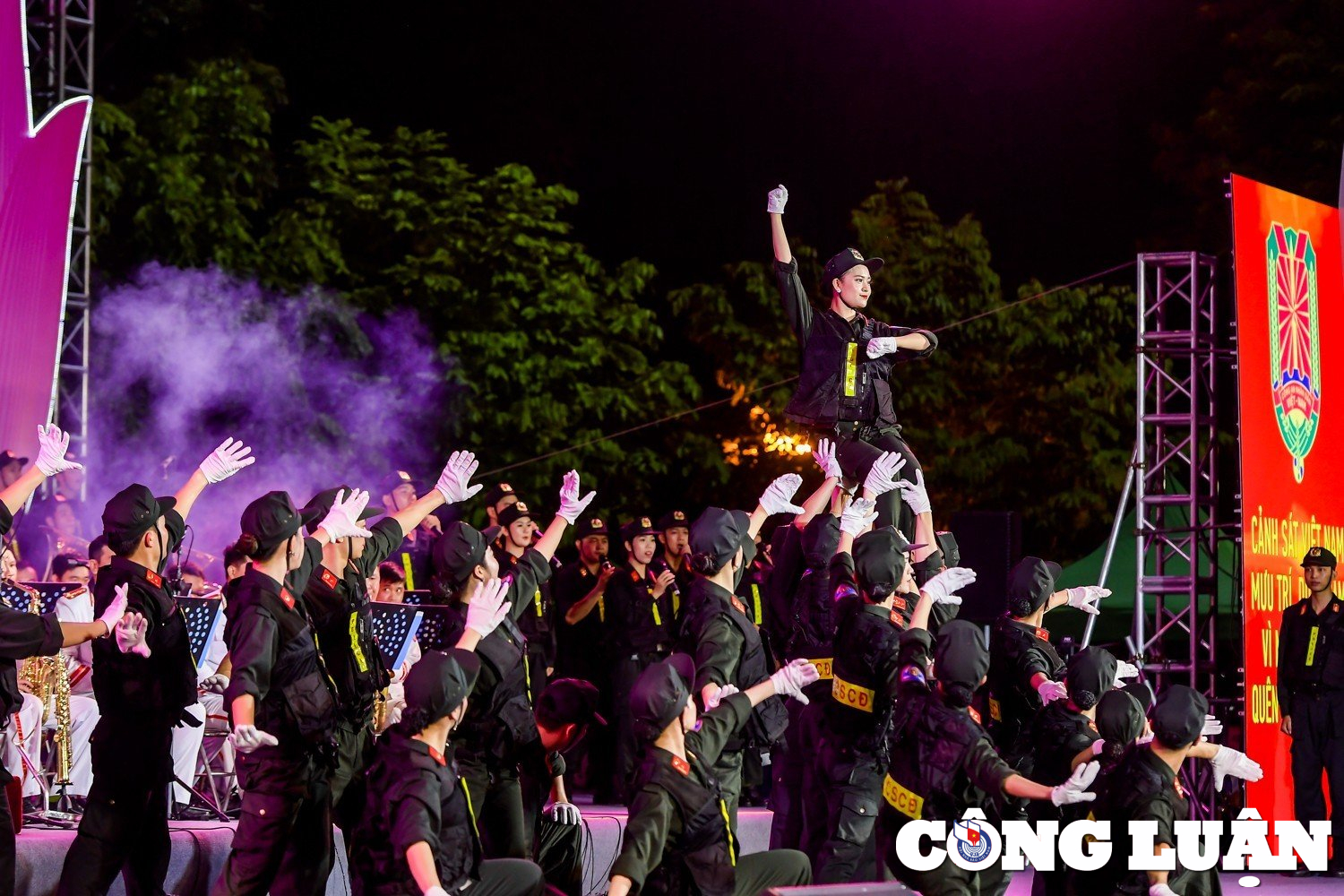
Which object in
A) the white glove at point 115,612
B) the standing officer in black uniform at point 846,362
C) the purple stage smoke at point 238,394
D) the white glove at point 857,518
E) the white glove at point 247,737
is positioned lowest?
the white glove at point 247,737

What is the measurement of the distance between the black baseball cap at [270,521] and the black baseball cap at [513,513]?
11.7 feet

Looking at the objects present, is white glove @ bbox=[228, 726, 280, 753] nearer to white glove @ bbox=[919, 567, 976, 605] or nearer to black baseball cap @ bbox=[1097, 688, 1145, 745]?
white glove @ bbox=[919, 567, 976, 605]

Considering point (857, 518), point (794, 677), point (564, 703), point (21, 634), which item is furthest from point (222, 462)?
point (857, 518)

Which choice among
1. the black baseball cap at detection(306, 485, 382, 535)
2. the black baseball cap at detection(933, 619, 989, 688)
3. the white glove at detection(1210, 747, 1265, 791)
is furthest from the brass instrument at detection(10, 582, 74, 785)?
the white glove at detection(1210, 747, 1265, 791)

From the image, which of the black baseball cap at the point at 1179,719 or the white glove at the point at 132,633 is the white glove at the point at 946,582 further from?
the white glove at the point at 132,633

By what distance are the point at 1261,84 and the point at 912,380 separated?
22.6 ft

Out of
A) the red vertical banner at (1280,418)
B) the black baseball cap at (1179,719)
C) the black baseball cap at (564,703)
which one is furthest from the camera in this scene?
the red vertical banner at (1280,418)

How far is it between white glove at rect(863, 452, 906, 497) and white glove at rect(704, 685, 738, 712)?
6.95 ft

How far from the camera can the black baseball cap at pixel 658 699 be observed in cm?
627

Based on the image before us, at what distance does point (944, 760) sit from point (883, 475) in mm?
2254

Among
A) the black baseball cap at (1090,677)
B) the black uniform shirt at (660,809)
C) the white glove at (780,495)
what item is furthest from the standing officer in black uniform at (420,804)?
the black baseball cap at (1090,677)

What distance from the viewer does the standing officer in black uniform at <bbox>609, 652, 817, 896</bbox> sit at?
20.2 ft

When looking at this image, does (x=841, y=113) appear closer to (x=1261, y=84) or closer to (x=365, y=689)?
(x=1261, y=84)

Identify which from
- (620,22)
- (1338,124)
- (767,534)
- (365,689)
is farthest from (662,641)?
(620,22)
